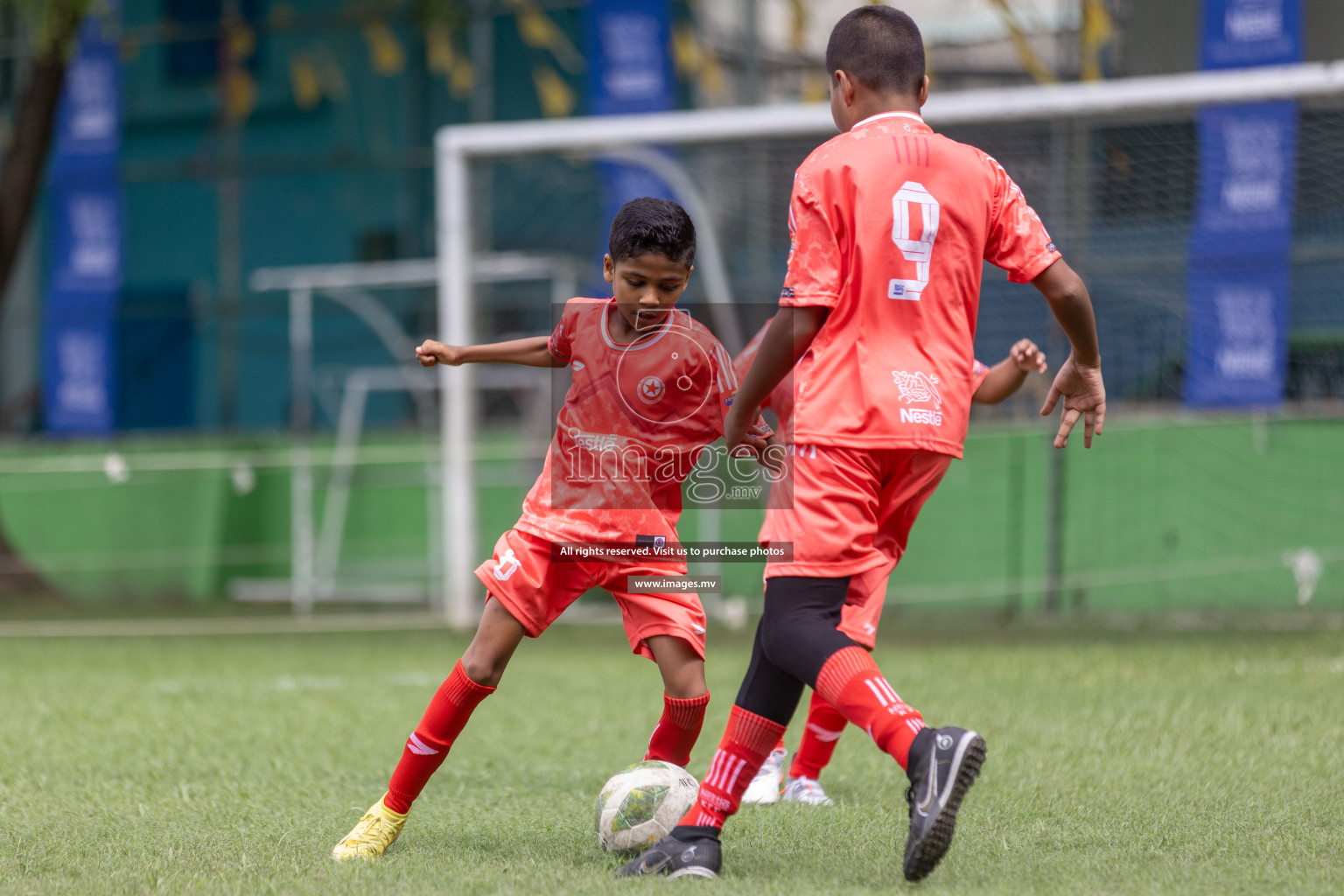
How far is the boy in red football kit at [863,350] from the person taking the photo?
298 cm

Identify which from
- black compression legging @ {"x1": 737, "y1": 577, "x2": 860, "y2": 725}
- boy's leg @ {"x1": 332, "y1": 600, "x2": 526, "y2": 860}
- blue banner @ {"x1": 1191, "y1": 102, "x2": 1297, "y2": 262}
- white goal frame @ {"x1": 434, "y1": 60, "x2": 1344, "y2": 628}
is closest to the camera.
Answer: black compression legging @ {"x1": 737, "y1": 577, "x2": 860, "y2": 725}

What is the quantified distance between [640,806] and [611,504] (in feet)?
2.35

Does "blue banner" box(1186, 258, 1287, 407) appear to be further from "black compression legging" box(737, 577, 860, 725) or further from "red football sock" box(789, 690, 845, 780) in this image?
"black compression legging" box(737, 577, 860, 725)

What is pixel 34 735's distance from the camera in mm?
5391

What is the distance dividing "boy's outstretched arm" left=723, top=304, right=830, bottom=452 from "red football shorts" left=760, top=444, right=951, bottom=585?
14 centimetres

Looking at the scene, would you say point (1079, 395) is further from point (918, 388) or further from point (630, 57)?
point (630, 57)

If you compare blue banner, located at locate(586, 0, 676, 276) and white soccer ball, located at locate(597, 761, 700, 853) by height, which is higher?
blue banner, located at locate(586, 0, 676, 276)

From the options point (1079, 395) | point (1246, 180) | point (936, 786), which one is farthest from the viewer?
point (1246, 180)

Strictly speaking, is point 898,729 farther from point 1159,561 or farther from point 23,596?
point 23,596

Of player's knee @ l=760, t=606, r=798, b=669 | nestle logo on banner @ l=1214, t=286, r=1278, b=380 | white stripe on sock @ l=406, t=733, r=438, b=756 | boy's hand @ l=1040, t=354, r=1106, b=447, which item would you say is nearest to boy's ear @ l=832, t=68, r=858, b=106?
boy's hand @ l=1040, t=354, r=1106, b=447

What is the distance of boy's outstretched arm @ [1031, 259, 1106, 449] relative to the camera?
305 cm

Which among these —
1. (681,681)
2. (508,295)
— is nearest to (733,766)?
(681,681)

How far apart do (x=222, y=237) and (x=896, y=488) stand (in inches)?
538

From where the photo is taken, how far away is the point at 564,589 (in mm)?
3590
